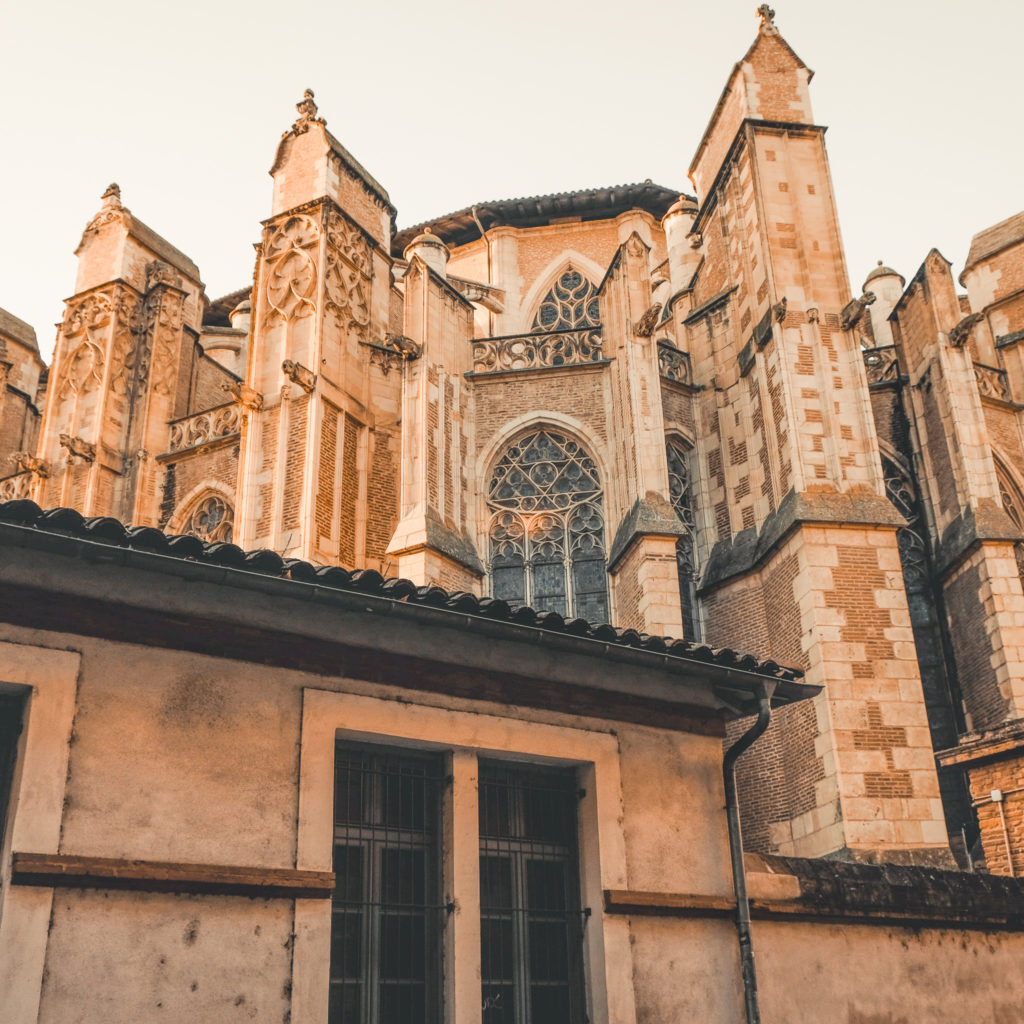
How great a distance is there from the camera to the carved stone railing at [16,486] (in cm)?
2084

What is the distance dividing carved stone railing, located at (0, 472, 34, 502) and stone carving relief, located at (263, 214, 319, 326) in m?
5.93

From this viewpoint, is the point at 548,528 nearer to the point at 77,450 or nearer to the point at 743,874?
the point at 77,450

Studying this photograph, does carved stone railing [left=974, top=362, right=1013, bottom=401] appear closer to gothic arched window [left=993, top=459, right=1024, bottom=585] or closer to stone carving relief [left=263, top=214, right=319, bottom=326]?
gothic arched window [left=993, top=459, right=1024, bottom=585]

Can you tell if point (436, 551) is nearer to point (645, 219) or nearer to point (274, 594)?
point (274, 594)

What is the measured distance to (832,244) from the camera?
16.8 metres

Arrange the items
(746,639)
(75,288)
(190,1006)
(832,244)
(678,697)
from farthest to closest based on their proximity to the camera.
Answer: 1. (75,288)
2. (832,244)
3. (746,639)
4. (678,697)
5. (190,1006)

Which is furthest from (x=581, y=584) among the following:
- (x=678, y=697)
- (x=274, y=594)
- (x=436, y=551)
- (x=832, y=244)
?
(x=274, y=594)

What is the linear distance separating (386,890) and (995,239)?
72.9 ft

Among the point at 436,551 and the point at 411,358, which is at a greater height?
the point at 411,358

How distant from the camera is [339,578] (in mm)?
6129

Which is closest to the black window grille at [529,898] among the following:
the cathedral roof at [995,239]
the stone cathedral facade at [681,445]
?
the stone cathedral facade at [681,445]

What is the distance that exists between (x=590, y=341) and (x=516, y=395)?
1.59 metres

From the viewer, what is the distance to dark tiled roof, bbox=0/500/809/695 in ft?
17.8

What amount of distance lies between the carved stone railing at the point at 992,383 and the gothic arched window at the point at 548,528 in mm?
7687
